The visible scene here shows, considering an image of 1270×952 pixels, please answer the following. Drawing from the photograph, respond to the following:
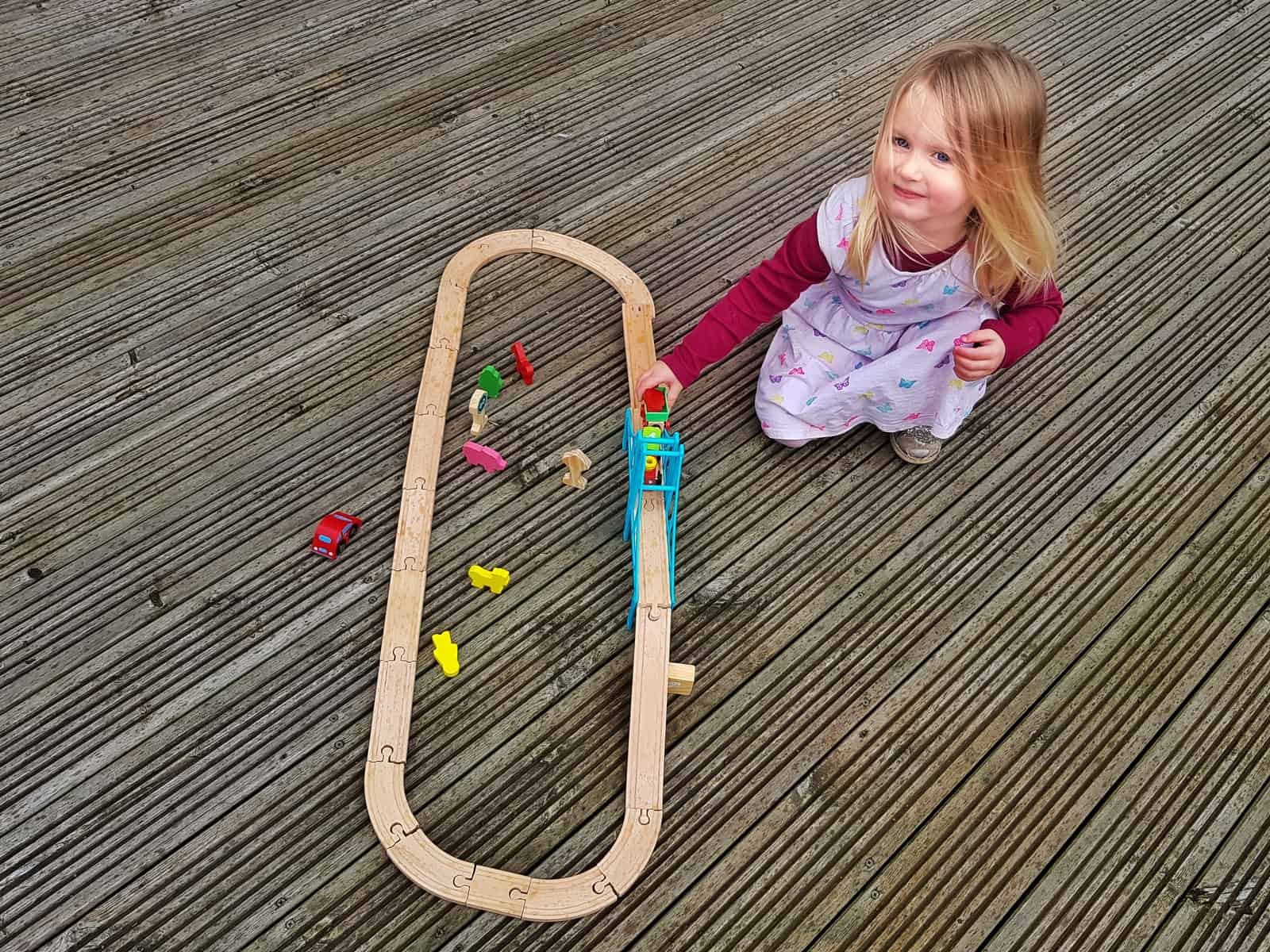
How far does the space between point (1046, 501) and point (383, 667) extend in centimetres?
95

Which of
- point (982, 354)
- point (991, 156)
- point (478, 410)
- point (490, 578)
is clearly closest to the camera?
point (991, 156)

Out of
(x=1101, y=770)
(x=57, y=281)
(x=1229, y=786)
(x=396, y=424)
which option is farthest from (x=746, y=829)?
(x=57, y=281)

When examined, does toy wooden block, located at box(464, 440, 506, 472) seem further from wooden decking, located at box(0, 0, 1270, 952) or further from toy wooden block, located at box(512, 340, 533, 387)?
toy wooden block, located at box(512, 340, 533, 387)

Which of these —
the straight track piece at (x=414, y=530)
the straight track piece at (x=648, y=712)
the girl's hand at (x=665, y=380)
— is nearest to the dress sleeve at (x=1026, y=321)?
the girl's hand at (x=665, y=380)

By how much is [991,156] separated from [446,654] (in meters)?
0.85

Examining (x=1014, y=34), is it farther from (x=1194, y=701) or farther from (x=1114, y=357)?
(x=1194, y=701)

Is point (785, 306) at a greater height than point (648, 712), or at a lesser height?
greater

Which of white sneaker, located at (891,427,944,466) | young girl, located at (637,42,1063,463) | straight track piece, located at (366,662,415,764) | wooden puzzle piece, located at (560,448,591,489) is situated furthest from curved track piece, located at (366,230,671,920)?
white sneaker, located at (891,427,944,466)

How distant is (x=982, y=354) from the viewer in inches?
45.1

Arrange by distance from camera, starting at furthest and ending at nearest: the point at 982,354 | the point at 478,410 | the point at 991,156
→ the point at 478,410, the point at 982,354, the point at 991,156

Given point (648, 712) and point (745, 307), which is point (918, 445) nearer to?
point (745, 307)

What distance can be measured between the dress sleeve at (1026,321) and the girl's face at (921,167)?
0.55 feet

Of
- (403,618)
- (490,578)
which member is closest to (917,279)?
(490,578)

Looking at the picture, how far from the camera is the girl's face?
3.36ft
